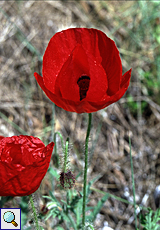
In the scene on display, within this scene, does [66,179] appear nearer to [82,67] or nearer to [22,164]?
[22,164]

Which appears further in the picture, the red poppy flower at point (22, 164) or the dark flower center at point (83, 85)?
the dark flower center at point (83, 85)

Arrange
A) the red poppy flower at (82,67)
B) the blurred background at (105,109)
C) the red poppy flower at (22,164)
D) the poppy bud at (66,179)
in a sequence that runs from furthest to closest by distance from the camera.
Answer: the blurred background at (105,109) → the poppy bud at (66,179) → the red poppy flower at (82,67) → the red poppy flower at (22,164)

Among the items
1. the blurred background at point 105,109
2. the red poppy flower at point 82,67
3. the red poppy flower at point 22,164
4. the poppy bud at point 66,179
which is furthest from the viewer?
the blurred background at point 105,109

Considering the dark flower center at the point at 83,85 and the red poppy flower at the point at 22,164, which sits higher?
the dark flower center at the point at 83,85

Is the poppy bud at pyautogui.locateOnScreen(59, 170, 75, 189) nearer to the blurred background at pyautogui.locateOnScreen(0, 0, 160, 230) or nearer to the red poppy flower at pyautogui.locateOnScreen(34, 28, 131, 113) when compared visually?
the red poppy flower at pyautogui.locateOnScreen(34, 28, 131, 113)

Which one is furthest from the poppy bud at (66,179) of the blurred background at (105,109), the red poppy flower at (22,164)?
the blurred background at (105,109)

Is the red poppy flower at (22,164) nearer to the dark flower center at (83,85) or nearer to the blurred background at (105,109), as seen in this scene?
the dark flower center at (83,85)
